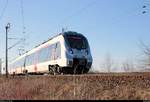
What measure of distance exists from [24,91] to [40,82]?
1.75 meters

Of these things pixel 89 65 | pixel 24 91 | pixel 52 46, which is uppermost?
pixel 52 46

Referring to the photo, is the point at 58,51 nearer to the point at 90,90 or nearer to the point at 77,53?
the point at 77,53

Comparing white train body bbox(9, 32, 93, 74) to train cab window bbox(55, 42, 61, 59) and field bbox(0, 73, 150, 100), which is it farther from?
field bbox(0, 73, 150, 100)

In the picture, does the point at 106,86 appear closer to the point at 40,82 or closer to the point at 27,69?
the point at 40,82

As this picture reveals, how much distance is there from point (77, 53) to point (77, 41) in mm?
1222

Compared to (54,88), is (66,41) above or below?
above

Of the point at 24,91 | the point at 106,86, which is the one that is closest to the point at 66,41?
the point at 24,91

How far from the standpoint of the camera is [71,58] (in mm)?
23469

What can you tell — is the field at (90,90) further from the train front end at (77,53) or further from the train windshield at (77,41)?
the train windshield at (77,41)

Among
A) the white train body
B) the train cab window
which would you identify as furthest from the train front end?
the train cab window

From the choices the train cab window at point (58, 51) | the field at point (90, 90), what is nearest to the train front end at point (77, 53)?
the train cab window at point (58, 51)

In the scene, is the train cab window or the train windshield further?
the train cab window

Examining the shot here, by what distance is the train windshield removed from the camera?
24392mm

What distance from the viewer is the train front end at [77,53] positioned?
77.6ft
